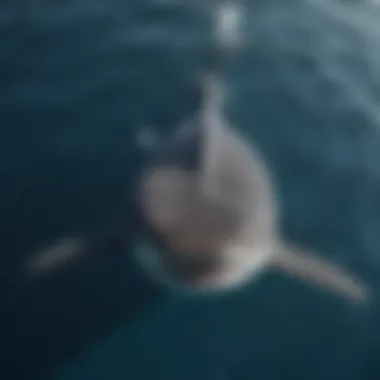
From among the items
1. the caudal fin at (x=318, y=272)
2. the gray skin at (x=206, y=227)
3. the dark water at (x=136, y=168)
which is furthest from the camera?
the caudal fin at (x=318, y=272)

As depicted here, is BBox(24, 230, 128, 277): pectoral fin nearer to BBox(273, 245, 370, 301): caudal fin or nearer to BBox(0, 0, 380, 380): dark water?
BBox(0, 0, 380, 380): dark water

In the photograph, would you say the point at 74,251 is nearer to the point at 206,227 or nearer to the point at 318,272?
the point at 206,227

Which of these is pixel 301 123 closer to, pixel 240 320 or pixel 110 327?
pixel 240 320

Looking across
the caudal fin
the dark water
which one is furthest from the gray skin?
the dark water

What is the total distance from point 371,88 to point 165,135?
9.72 ft

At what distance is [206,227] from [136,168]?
7.87 feet

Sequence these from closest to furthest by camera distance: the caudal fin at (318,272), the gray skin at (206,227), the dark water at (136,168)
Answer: the gray skin at (206,227)
the dark water at (136,168)
the caudal fin at (318,272)

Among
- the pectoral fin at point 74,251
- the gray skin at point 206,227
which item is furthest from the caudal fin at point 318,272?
the pectoral fin at point 74,251

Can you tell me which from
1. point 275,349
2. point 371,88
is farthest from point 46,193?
point 371,88

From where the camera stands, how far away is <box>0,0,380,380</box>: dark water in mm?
Answer: 8828

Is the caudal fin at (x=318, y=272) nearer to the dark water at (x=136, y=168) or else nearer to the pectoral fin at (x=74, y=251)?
the dark water at (x=136, y=168)

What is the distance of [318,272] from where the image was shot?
898cm

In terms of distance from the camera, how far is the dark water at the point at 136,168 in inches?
348

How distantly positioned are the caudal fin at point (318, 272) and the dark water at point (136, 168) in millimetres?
300
